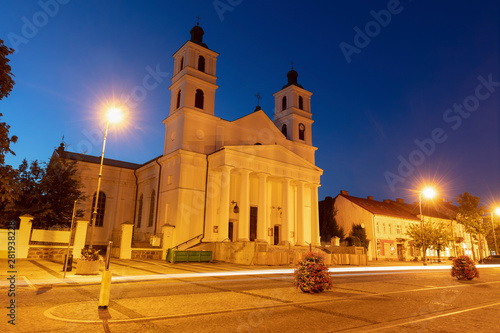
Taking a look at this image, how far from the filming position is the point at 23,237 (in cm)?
2114

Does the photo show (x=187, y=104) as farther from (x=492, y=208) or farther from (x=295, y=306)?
(x=492, y=208)

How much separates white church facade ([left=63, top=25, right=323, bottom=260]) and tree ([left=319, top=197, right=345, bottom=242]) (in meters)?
11.3

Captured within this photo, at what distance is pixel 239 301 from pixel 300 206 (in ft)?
86.5

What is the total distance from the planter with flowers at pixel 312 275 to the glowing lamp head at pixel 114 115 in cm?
1152

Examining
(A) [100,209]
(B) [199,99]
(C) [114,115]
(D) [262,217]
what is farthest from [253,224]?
(C) [114,115]

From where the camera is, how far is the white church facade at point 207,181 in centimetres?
2983

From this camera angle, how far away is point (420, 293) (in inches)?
451

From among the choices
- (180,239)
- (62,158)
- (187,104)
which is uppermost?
(187,104)

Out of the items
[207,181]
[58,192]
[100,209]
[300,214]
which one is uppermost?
[207,181]

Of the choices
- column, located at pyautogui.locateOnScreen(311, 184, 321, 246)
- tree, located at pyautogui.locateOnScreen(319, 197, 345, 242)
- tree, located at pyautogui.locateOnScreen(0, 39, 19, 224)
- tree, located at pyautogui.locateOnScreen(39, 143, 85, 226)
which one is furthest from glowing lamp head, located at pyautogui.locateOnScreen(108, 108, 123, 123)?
tree, located at pyautogui.locateOnScreen(319, 197, 345, 242)

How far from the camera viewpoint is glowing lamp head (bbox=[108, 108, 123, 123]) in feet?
53.2

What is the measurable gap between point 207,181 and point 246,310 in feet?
78.8

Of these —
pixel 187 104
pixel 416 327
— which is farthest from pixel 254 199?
pixel 416 327

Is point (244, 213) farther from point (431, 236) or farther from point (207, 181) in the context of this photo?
point (431, 236)
